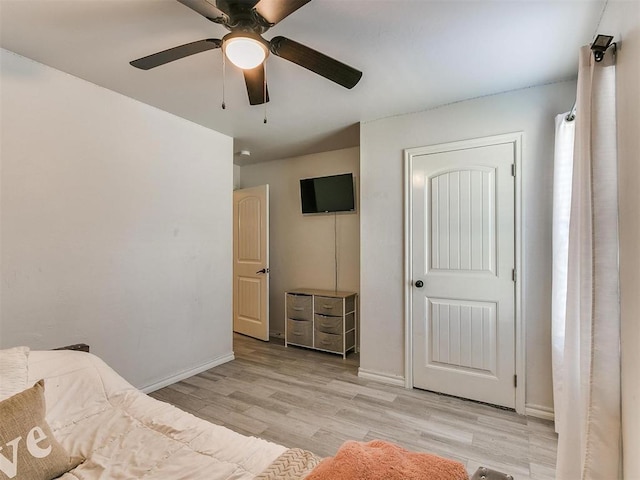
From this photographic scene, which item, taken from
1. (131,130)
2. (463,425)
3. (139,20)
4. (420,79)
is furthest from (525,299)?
(131,130)

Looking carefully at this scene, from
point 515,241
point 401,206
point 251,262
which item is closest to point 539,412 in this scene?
point 515,241

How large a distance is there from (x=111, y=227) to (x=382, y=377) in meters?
2.62

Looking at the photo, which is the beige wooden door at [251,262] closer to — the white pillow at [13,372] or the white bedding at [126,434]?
the white bedding at [126,434]

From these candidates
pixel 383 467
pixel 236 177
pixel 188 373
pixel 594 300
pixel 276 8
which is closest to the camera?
pixel 383 467

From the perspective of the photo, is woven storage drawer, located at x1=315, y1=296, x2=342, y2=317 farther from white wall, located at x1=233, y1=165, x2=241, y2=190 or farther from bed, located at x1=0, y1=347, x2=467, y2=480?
bed, located at x1=0, y1=347, x2=467, y2=480

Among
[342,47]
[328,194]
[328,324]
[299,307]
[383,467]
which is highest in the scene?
[342,47]

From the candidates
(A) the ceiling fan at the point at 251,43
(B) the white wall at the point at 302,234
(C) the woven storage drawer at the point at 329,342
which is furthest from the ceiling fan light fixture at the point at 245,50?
(C) the woven storage drawer at the point at 329,342

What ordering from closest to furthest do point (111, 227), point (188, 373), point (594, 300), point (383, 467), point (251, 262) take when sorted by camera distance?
point (383, 467) → point (594, 300) → point (111, 227) → point (188, 373) → point (251, 262)

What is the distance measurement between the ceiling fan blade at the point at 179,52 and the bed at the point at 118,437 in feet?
4.80

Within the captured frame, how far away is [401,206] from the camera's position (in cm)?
297

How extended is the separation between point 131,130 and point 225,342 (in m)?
2.23

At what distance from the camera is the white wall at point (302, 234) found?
13.5 feet

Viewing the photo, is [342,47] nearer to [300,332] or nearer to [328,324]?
[328,324]

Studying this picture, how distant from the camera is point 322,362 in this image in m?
3.61
